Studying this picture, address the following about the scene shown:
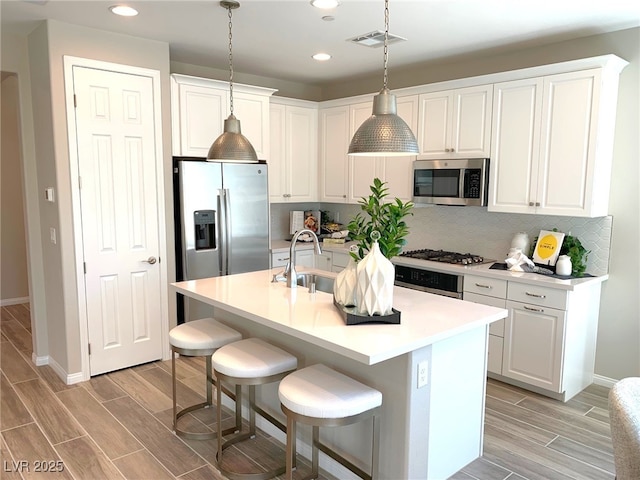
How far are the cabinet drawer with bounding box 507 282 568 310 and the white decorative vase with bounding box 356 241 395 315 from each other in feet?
5.55

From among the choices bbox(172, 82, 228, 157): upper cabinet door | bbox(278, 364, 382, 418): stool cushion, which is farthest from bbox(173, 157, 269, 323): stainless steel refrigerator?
bbox(278, 364, 382, 418): stool cushion

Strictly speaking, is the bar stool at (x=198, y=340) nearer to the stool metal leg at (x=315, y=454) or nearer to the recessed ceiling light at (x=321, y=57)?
the stool metal leg at (x=315, y=454)

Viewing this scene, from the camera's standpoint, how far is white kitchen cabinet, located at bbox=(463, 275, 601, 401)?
3303mm

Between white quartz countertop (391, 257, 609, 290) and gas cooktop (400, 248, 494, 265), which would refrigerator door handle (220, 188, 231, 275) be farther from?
gas cooktop (400, 248, 494, 265)

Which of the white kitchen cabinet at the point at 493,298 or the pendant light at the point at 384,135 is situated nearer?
the pendant light at the point at 384,135

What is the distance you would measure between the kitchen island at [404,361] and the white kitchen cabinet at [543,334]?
1.06 metres

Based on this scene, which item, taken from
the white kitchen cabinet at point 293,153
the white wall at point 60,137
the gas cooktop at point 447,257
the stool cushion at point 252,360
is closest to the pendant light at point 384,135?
the stool cushion at point 252,360

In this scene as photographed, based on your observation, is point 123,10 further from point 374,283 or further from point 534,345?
point 534,345

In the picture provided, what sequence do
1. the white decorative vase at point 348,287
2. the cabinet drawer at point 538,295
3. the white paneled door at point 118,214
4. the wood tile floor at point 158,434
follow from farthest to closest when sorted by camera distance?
1. the white paneled door at point 118,214
2. the cabinet drawer at point 538,295
3. the wood tile floor at point 158,434
4. the white decorative vase at point 348,287

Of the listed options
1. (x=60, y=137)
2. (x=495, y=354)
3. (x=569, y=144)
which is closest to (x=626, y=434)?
(x=495, y=354)

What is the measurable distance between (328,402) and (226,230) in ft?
8.27

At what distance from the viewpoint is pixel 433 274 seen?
3.96 meters

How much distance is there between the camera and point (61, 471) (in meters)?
2.53

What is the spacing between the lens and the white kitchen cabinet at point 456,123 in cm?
383
